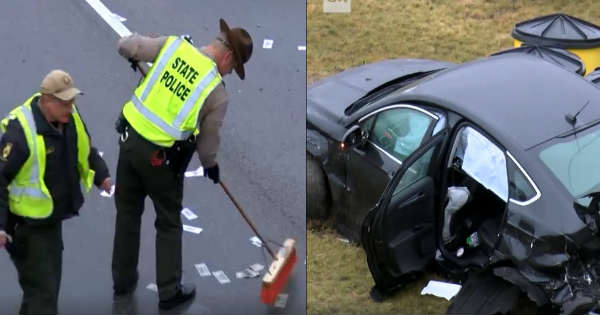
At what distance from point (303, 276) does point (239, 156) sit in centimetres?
164

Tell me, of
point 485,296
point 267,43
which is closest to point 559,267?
point 485,296

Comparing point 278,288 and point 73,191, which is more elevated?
point 73,191

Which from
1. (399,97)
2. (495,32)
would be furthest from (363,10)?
(399,97)

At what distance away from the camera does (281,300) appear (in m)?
6.19

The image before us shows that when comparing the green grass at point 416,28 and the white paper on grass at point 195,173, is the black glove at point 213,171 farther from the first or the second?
the green grass at point 416,28

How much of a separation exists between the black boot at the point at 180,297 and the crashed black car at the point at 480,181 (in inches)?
45.8

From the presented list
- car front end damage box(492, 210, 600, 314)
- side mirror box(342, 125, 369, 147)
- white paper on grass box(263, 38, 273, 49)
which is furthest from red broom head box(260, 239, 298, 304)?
white paper on grass box(263, 38, 273, 49)

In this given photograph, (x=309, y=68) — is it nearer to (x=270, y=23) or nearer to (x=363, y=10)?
(x=270, y=23)

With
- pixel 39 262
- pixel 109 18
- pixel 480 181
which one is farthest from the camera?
pixel 109 18

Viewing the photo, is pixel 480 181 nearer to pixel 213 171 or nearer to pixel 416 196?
pixel 416 196

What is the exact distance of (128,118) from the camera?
5.59 metres

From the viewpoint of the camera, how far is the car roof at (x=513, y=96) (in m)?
5.94

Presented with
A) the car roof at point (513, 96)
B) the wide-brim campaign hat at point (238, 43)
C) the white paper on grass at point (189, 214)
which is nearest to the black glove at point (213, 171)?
the wide-brim campaign hat at point (238, 43)

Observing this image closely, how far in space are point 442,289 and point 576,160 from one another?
1245 millimetres
